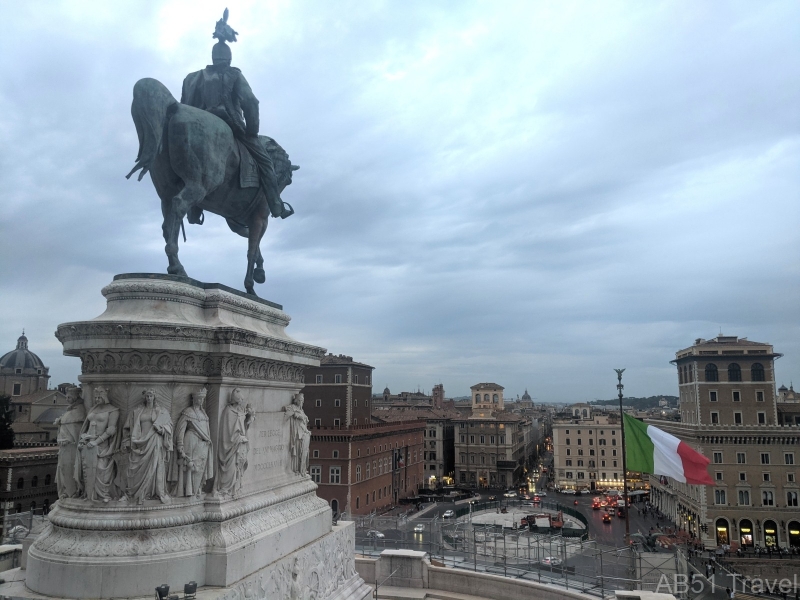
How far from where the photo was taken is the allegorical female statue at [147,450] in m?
7.59

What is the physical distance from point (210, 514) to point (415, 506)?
59.2 meters

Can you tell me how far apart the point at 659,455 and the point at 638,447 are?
1.92ft

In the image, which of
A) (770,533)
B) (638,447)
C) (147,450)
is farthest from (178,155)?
(770,533)

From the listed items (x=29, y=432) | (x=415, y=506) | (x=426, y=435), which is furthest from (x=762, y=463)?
(x=29, y=432)

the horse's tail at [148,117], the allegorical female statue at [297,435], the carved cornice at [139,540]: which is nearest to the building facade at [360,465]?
the allegorical female statue at [297,435]

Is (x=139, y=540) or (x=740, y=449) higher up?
(x=139, y=540)

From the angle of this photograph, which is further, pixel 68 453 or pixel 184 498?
pixel 184 498

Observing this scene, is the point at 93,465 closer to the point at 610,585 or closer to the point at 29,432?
the point at 610,585

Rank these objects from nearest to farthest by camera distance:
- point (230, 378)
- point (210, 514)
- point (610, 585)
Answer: point (210, 514)
point (230, 378)
point (610, 585)

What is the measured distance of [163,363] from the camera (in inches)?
316

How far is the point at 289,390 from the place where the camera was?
10672mm

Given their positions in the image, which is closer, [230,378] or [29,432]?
[230,378]

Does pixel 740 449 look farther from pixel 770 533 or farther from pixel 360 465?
pixel 360 465

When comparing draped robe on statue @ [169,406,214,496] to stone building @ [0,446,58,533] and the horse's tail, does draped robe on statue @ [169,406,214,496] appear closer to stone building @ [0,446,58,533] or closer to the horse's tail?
the horse's tail
